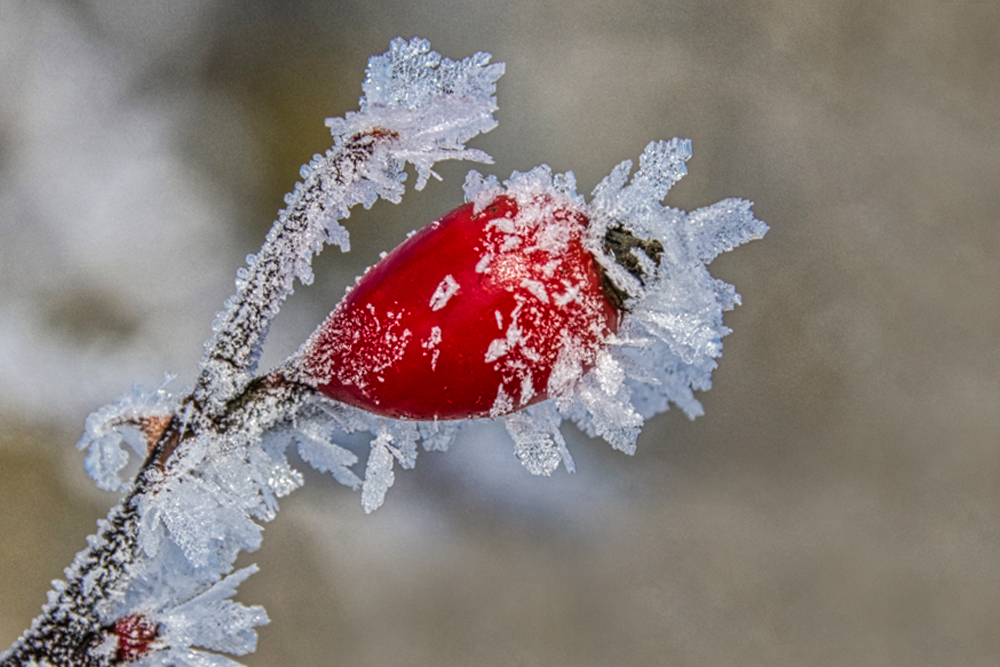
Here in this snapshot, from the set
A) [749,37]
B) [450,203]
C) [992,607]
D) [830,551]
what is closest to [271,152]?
[450,203]

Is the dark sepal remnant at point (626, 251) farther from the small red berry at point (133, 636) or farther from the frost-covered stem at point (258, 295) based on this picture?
the small red berry at point (133, 636)

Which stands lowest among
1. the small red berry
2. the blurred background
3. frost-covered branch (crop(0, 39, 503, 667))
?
the small red berry

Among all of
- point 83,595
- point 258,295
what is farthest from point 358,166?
point 83,595

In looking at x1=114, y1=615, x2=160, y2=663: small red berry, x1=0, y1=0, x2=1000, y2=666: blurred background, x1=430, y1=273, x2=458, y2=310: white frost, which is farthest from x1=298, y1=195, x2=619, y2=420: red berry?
x1=0, y1=0, x2=1000, y2=666: blurred background

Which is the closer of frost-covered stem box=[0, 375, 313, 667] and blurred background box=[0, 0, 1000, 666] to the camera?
frost-covered stem box=[0, 375, 313, 667]

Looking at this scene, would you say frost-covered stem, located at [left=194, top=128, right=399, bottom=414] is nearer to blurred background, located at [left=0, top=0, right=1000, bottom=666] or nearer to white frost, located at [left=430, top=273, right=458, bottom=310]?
white frost, located at [left=430, top=273, right=458, bottom=310]

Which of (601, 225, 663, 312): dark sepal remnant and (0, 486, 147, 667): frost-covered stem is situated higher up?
(601, 225, 663, 312): dark sepal remnant
